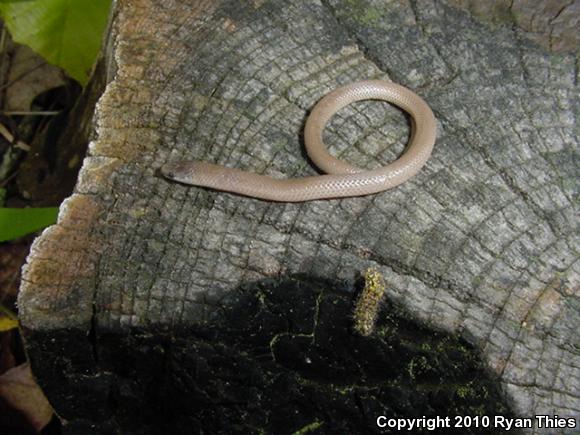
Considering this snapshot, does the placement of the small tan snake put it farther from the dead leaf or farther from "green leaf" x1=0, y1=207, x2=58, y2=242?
the dead leaf

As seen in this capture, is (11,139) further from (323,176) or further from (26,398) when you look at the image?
(323,176)

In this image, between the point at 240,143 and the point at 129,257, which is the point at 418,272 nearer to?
the point at 240,143

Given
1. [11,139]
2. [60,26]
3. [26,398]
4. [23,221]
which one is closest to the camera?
[23,221]

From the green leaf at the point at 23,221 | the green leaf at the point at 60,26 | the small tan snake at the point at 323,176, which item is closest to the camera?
the small tan snake at the point at 323,176

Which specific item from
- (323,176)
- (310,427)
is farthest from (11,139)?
(310,427)

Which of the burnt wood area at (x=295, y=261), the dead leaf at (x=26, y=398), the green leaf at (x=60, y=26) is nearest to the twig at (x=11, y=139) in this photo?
the green leaf at (x=60, y=26)

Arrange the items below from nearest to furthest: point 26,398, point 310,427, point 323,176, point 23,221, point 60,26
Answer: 1. point 310,427
2. point 323,176
3. point 23,221
4. point 60,26
5. point 26,398

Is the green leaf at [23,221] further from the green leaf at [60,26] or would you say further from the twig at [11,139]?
the twig at [11,139]

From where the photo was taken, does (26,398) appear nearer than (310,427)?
No
